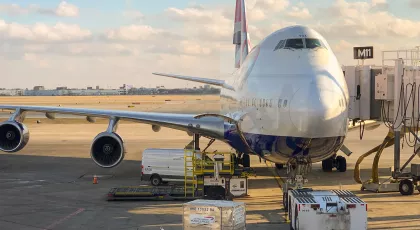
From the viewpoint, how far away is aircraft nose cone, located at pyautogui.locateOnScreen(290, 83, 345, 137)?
13.7 meters

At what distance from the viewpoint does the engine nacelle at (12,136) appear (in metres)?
23.2

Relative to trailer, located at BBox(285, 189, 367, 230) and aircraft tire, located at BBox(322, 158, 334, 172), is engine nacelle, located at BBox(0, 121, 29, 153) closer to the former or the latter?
aircraft tire, located at BBox(322, 158, 334, 172)

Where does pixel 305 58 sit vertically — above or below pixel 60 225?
above

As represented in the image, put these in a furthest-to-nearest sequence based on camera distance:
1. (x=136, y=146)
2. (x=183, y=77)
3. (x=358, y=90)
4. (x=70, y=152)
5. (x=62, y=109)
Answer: (x=136, y=146), (x=70, y=152), (x=183, y=77), (x=62, y=109), (x=358, y=90)

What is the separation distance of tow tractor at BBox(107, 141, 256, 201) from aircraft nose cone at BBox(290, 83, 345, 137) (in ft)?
16.1

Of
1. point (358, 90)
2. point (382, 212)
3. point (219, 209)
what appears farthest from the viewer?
point (358, 90)

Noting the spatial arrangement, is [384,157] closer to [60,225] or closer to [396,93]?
[396,93]

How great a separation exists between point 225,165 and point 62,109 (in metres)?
8.24

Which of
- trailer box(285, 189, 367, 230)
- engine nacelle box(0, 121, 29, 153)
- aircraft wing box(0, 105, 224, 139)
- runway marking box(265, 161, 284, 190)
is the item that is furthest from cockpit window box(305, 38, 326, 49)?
engine nacelle box(0, 121, 29, 153)

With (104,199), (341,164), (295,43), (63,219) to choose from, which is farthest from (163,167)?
(341,164)

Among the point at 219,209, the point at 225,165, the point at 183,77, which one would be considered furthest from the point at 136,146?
the point at 219,209

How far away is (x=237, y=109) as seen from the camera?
18094 millimetres

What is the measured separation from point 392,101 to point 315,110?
6301 millimetres

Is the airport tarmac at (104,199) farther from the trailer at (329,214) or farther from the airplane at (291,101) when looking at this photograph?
the airplane at (291,101)
